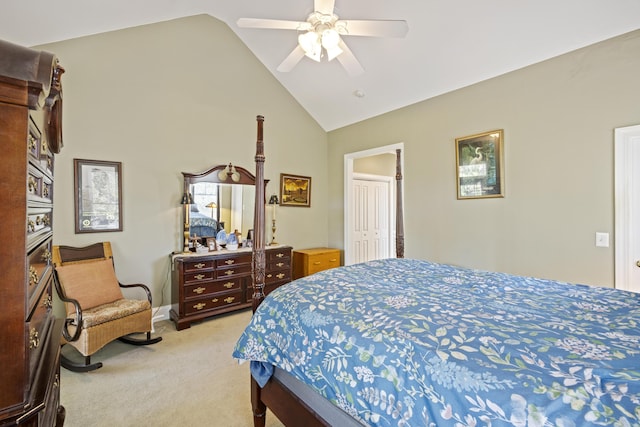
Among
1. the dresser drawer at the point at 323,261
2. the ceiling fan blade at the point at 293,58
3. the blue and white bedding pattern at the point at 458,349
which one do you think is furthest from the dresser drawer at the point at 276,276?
the ceiling fan blade at the point at 293,58

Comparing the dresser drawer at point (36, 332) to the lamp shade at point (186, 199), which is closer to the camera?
the dresser drawer at point (36, 332)

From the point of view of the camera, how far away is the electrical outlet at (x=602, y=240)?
103 inches

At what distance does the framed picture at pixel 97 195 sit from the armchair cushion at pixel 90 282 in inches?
17.0

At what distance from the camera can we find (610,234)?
2.59m

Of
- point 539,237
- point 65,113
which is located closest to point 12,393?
point 65,113

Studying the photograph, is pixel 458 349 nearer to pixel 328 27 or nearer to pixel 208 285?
pixel 328 27

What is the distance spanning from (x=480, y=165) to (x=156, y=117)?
3.84m

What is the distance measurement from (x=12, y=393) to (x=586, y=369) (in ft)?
4.99

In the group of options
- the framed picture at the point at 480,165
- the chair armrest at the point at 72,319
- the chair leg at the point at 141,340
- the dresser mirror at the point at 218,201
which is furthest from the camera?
the dresser mirror at the point at 218,201

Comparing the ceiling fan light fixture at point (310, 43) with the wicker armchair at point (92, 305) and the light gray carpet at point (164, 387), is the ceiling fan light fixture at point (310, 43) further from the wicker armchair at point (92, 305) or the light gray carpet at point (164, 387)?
the wicker armchair at point (92, 305)

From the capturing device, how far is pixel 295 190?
4992 mm

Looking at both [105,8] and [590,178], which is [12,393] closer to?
[105,8]

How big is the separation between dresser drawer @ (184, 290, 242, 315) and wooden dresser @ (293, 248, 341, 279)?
3.80 feet

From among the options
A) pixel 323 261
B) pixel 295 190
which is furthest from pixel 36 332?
pixel 295 190
